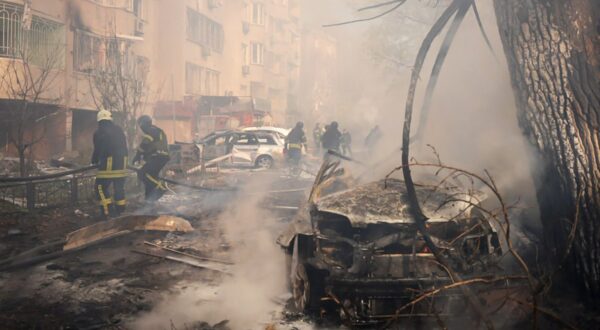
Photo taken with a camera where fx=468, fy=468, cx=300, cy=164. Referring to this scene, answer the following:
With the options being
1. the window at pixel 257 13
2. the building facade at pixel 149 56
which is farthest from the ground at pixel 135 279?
the window at pixel 257 13

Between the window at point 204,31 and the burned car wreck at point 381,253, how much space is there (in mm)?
29166

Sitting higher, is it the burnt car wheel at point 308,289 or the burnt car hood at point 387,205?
the burnt car hood at point 387,205

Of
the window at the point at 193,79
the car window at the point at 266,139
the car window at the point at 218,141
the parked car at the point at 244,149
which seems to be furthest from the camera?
the window at the point at 193,79

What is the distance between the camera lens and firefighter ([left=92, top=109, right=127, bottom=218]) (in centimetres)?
849

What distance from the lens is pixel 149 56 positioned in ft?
91.5

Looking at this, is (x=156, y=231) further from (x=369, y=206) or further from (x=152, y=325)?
(x=369, y=206)

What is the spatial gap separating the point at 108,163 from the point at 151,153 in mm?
1154

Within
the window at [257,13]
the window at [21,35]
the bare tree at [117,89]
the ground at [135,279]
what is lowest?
the ground at [135,279]

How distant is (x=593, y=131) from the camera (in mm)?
4305

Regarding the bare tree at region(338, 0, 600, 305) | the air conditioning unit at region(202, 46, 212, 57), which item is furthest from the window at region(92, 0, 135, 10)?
the bare tree at region(338, 0, 600, 305)

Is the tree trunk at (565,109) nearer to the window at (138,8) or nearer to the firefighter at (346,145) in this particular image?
the firefighter at (346,145)

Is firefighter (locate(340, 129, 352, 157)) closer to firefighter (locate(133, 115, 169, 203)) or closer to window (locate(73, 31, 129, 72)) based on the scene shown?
window (locate(73, 31, 129, 72))

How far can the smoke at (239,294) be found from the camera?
14.2ft

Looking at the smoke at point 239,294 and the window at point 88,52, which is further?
the window at point 88,52
